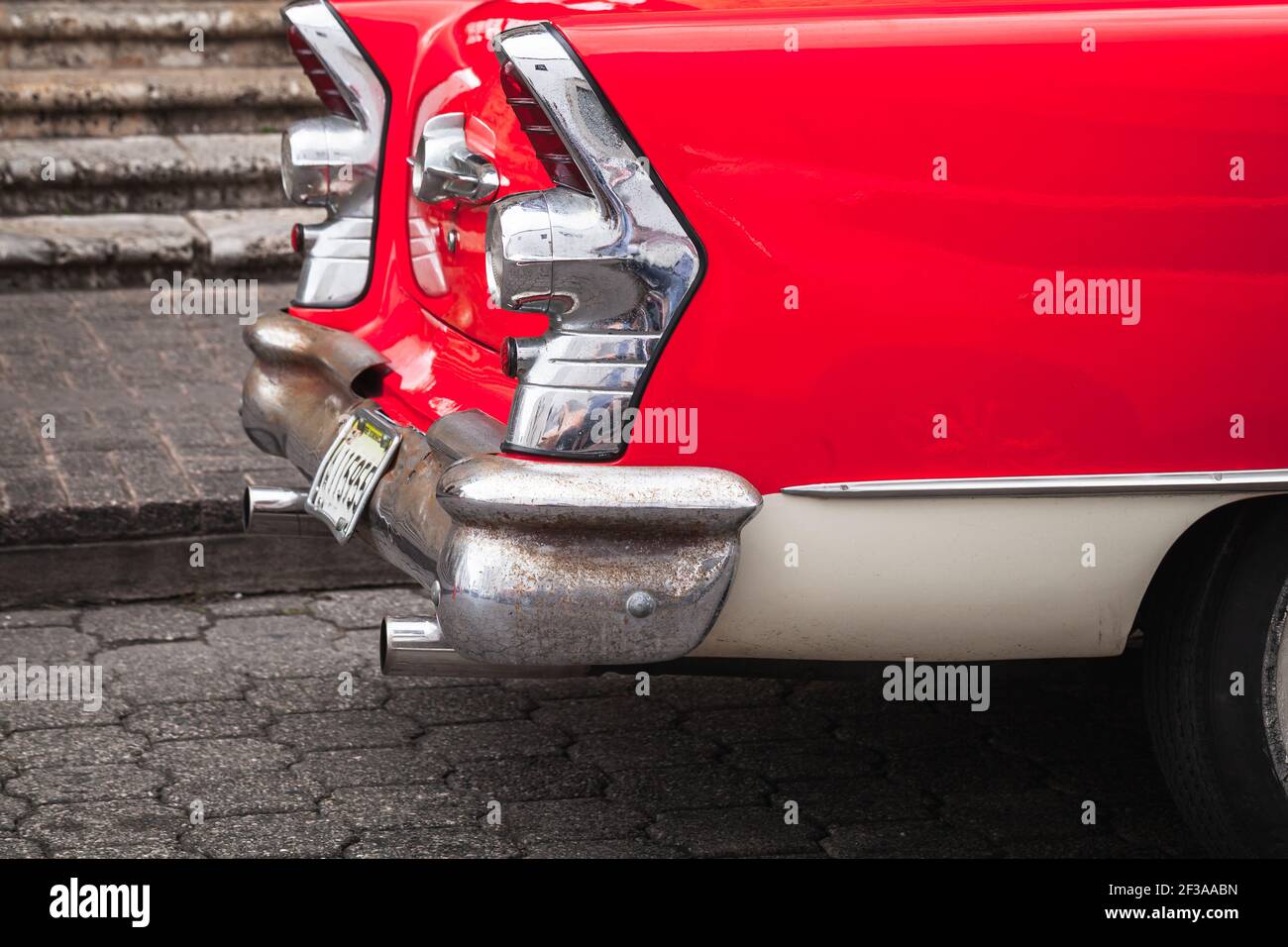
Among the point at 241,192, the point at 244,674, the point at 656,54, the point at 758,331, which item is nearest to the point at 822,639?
the point at 758,331

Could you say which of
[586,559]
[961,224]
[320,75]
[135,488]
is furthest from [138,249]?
[961,224]

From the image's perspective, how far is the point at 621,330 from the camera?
228 cm

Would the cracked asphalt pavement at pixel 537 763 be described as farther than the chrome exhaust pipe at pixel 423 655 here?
Yes

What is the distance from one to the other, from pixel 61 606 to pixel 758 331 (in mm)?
2405

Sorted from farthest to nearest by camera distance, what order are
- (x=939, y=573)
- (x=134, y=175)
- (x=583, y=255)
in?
(x=134, y=175) < (x=939, y=573) < (x=583, y=255)

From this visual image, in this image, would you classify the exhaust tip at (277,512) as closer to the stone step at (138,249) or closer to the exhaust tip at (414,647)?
the exhaust tip at (414,647)

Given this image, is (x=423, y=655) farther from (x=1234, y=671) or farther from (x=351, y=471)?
(x=1234, y=671)

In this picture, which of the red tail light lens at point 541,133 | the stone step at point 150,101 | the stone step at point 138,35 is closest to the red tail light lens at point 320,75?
the red tail light lens at point 541,133

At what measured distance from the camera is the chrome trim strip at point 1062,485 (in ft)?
7.63

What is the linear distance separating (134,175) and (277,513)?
3.90m

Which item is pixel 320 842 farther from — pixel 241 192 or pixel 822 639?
pixel 241 192

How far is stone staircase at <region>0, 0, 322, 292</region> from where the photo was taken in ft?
21.1

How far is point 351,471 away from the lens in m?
2.93

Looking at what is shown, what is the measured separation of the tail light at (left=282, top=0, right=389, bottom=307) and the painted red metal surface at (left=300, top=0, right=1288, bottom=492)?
95cm
